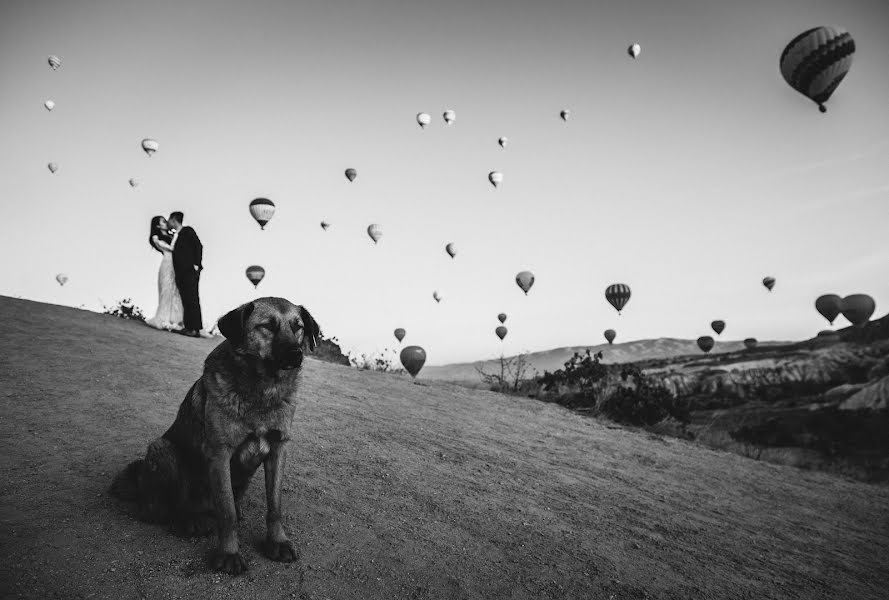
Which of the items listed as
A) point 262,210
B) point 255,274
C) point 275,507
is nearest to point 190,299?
point 275,507

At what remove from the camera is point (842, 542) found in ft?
18.0

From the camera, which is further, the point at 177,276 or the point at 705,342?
the point at 705,342

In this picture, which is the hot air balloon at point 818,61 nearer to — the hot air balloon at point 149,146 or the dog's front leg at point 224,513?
the dog's front leg at point 224,513

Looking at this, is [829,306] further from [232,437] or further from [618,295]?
[232,437]

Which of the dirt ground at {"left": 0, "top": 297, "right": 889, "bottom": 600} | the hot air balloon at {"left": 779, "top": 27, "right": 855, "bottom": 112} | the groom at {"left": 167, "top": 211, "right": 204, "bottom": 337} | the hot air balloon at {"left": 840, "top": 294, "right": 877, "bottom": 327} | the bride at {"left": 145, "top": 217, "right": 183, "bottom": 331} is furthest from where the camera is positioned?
the hot air balloon at {"left": 840, "top": 294, "right": 877, "bottom": 327}

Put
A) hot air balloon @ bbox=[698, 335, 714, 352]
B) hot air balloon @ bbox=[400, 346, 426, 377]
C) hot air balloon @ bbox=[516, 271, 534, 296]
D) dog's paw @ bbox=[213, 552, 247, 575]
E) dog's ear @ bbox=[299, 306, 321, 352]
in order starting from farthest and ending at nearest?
hot air balloon @ bbox=[698, 335, 714, 352] → hot air balloon @ bbox=[516, 271, 534, 296] → hot air balloon @ bbox=[400, 346, 426, 377] → dog's ear @ bbox=[299, 306, 321, 352] → dog's paw @ bbox=[213, 552, 247, 575]

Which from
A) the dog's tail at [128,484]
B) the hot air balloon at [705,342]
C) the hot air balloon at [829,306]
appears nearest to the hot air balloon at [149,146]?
the dog's tail at [128,484]

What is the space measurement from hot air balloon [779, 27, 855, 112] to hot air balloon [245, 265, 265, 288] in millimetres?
28980

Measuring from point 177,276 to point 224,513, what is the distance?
1037cm

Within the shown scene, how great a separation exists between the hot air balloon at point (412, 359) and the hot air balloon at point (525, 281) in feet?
54.2

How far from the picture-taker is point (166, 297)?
11.9 metres

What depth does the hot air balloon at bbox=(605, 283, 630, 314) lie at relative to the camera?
3647cm

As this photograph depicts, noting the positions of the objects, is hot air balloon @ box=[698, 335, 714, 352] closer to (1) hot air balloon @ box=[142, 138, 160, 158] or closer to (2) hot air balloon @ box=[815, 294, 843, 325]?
(2) hot air balloon @ box=[815, 294, 843, 325]

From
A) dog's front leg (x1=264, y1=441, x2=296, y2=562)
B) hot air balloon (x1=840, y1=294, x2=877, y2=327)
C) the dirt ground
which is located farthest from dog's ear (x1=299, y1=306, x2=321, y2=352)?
hot air balloon (x1=840, y1=294, x2=877, y2=327)
